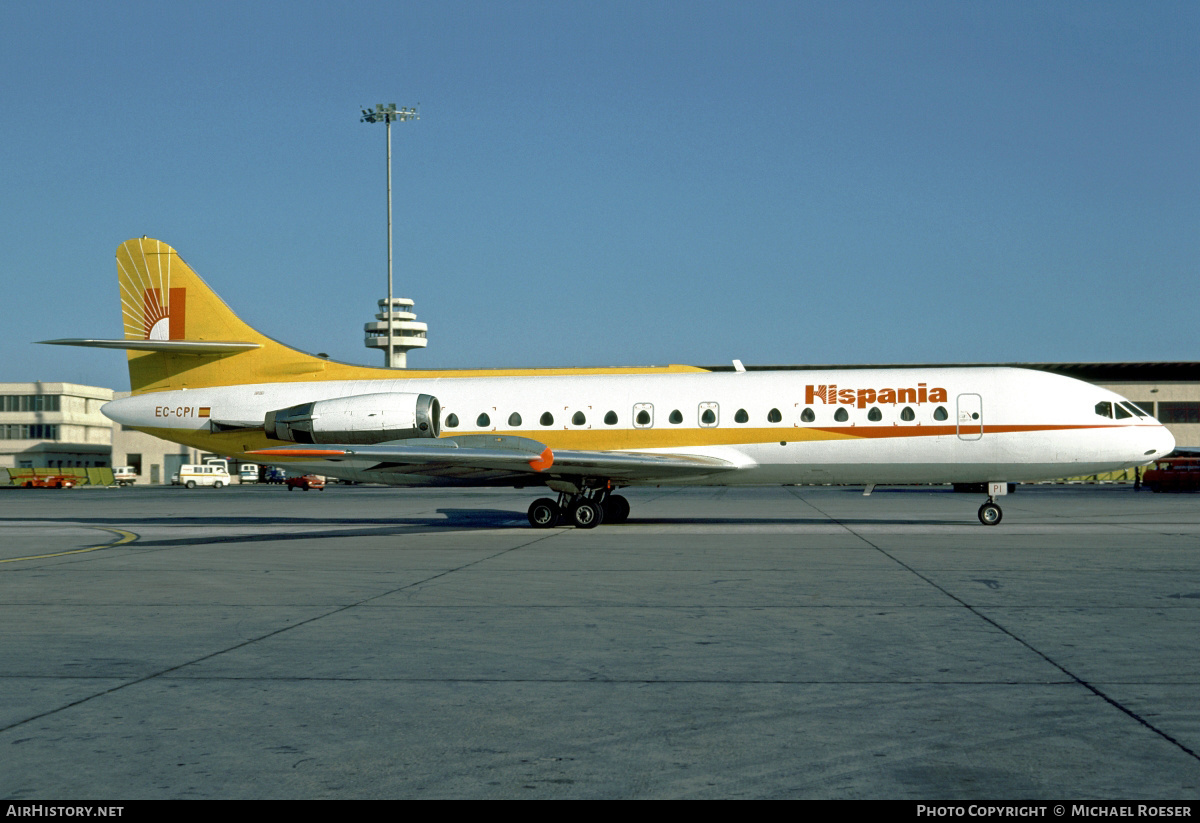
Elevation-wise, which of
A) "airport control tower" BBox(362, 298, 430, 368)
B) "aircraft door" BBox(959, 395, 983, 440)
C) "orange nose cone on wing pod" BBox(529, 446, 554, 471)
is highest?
"airport control tower" BBox(362, 298, 430, 368)

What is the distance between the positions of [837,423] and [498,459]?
7.86 meters

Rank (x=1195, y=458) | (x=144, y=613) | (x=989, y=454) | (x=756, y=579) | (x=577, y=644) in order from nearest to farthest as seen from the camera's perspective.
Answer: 1. (x=577, y=644)
2. (x=144, y=613)
3. (x=756, y=579)
4. (x=989, y=454)
5. (x=1195, y=458)

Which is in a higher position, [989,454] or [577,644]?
[989,454]

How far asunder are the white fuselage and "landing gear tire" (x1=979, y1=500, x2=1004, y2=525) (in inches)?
25.8

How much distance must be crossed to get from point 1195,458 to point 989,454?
1871 inches

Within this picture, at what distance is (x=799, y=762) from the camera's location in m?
5.17

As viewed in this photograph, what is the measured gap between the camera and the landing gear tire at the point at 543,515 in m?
24.5

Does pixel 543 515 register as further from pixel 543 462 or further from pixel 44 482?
pixel 44 482

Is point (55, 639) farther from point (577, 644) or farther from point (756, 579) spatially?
point (756, 579)

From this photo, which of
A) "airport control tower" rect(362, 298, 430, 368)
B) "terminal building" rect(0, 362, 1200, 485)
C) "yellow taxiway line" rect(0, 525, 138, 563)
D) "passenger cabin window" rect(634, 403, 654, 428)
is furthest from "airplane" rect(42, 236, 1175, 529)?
"airport control tower" rect(362, 298, 430, 368)

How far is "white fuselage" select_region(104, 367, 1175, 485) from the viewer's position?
23.0 metres

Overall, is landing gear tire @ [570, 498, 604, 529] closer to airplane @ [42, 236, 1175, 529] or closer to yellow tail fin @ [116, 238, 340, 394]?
airplane @ [42, 236, 1175, 529]
